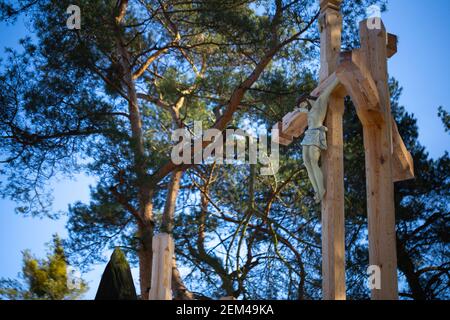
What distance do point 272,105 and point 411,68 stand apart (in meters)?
3.66

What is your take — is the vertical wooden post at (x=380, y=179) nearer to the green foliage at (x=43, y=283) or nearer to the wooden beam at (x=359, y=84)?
the wooden beam at (x=359, y=84)

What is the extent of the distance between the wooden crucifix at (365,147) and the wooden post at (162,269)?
123 centimetres

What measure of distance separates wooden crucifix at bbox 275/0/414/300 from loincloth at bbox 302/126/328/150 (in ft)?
0.17

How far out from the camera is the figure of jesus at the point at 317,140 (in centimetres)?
450

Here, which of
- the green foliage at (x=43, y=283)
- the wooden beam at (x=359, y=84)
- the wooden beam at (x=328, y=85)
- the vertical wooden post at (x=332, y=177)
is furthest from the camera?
the green foliage at (x=43, y=283)

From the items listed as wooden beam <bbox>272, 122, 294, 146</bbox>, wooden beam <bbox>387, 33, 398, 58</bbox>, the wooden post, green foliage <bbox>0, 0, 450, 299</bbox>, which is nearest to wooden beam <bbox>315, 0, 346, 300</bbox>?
wooden beam <bbox>387, 33, 398, 58</bbox>

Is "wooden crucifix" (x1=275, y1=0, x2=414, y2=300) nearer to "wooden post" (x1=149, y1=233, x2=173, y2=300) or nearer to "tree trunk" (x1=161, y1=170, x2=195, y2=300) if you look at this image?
"wooden post" (x1=149, y1=233, x2=173, y2=300)

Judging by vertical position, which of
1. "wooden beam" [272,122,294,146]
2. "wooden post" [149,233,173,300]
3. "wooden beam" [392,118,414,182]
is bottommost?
"wooden post" [149,233,173,300]

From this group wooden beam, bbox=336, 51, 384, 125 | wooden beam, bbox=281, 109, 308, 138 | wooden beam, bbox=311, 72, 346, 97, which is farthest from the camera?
wooden beam, bbox=281, 109, 308, 138

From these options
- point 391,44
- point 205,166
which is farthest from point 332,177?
point 205,166

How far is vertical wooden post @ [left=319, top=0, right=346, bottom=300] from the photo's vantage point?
13.7 feet

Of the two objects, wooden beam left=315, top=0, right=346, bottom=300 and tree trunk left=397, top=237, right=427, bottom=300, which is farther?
tree trunk left=397, top=237, right=427, bottom=300

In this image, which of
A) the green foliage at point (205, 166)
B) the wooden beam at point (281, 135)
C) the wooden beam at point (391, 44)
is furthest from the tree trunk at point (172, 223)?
the wooden beam at point (391, 44)
